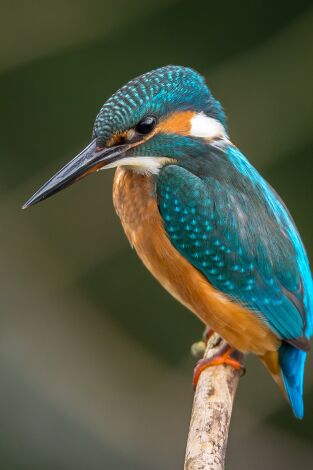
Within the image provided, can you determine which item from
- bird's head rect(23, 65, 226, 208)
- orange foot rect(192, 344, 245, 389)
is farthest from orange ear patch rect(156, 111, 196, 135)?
orange foot rect(192, 344, 245, 389)

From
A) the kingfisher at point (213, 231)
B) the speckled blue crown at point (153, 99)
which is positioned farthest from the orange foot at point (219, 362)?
the speckled blue crown at point (153, 99)

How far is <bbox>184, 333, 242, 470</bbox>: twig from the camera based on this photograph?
7.80ft

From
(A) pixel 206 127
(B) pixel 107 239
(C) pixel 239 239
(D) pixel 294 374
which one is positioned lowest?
(D) pixel 294 374

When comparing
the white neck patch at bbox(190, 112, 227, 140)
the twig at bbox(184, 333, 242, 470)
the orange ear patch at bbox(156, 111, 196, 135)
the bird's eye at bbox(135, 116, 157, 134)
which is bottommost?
the twig at bbox(184, 333, 242, 470)

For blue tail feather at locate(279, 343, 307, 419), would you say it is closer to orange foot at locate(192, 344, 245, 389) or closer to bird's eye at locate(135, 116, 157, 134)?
orange foot at locate(192, 344, 245, 389)

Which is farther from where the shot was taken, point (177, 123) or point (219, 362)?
point (219, 362)

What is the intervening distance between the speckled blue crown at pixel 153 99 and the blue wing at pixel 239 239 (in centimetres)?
18

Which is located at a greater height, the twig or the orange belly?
the orange belly

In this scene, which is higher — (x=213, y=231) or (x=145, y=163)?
(x=145, y=163)

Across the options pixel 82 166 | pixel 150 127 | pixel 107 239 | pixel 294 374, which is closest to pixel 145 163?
pixel 150 127

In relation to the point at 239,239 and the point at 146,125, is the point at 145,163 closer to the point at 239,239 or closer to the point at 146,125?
the point at 146,125

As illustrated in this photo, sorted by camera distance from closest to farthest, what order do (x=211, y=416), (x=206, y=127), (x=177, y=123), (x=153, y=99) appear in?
(x=211, y=416) → (x=153, y=99) → (x=177, y=123) → (x=206, y=127)

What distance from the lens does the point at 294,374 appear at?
119 inches

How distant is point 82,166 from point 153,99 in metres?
0.27
